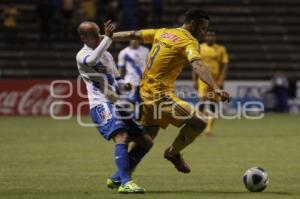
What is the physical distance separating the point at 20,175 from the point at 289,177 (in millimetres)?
3491

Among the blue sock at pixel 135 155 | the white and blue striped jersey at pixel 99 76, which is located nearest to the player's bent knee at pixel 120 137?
the white and blue striped jersey at pixel 99 76

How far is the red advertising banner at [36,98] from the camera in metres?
25.8

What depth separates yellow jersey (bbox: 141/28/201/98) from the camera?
1016cm

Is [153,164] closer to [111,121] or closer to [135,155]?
[135,155]

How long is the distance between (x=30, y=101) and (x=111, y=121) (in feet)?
54.7

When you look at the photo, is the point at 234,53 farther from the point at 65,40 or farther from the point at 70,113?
the point at 70,113

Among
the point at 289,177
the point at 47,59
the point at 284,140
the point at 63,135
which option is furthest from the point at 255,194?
the point at 47,59

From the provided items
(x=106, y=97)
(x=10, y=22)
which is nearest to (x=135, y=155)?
(x=106, y=97)

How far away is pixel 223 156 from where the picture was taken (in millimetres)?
14172

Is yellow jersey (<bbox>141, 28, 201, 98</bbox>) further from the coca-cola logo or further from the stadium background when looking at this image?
the coca-cola logo

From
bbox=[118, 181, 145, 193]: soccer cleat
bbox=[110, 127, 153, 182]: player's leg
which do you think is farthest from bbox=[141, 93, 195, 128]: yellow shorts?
bbox=[118, 181, 145, 193]: soccer cleat

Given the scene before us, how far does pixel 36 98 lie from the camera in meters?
26.0

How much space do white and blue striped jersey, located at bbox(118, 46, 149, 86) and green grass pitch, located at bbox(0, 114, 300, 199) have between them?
158 centimetres

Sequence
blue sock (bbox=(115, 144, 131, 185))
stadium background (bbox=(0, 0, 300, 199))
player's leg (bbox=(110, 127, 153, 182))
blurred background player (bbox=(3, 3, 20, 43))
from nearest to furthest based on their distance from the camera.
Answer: blue sock (bbox=(115, 144, 131, 185)), player's leg (bbox=(110, 127, 153, 182)), stadium background (bbox=(0, 0, 300, 199)), blurred background player (bbox=(3, 3, 20, 43))
